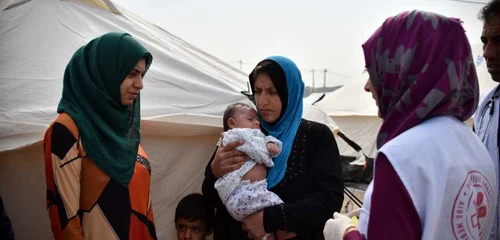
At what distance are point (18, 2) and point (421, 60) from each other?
2.32 metres

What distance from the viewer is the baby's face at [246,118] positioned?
5.93 feet

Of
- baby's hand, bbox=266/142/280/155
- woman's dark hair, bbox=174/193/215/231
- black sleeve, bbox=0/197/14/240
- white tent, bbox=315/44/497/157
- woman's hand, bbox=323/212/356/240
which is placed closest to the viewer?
woman's hand, bbox=323/212/356/240

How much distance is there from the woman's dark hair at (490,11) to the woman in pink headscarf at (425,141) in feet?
2.71

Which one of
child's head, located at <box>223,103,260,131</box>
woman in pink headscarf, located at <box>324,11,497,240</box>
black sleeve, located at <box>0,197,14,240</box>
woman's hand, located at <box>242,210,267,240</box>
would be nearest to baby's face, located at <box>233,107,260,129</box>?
child's head, located at <box>223,103,260,131</box>

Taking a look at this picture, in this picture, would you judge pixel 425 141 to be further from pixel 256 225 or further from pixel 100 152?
pixel 100 152

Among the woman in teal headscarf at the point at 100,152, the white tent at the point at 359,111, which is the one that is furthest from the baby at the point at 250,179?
the white tent at the point at 359,111

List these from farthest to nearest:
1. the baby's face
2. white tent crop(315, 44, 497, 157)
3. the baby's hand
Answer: white tent crop(315, 44, 497, 157) < the baby's face < the baby's hand

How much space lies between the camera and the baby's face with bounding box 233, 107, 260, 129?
181 cm

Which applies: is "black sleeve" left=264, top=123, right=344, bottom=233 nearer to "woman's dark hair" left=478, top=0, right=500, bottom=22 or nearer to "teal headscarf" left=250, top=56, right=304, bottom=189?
A: "teal headscarf" left=250, top=56, right=304, bottom=189

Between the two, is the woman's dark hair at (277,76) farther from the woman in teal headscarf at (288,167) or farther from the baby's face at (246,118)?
the baby's face at (246,118)

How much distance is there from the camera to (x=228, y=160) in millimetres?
1688

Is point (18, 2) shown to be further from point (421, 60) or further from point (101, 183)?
point (421, 60)

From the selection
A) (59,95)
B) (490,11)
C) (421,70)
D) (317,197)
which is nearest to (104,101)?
(59,95)

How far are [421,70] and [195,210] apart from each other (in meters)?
1.29
